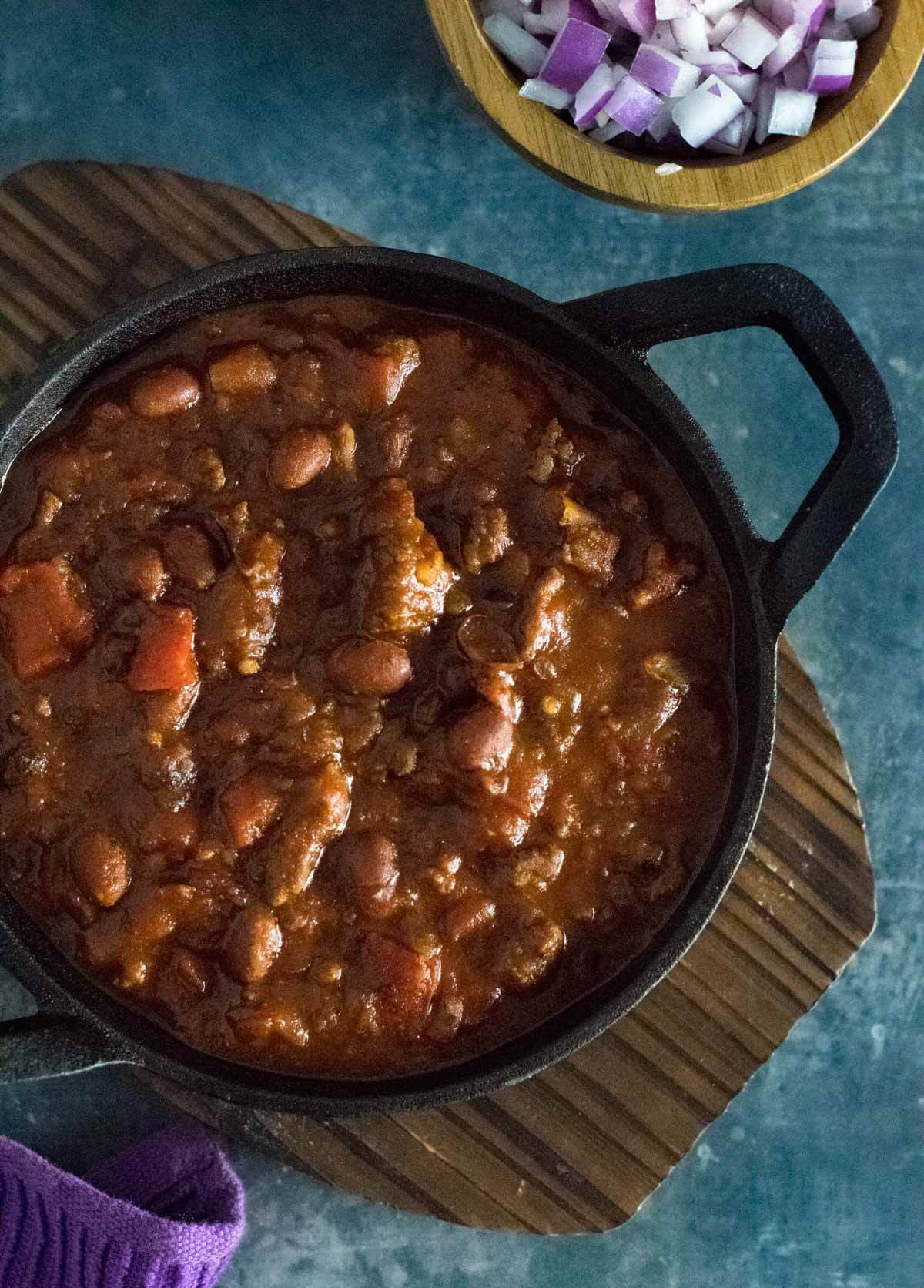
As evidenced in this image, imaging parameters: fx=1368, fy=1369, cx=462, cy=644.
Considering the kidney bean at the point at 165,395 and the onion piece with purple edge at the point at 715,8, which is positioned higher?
the onion piece with purple edge at the point at 715,8

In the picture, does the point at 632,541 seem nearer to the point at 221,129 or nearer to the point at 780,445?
the point at 780,445

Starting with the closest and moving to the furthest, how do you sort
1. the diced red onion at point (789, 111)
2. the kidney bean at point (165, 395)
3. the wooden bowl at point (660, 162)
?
1. the kidney bean at point (165, 395)
2. the wooden bowl at point (660, 162)
3. the diced red onion at point (789, 111)

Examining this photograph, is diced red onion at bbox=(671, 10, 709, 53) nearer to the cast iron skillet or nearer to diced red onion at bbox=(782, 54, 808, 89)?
diced red onion at bbox=(782, 54, 808, 89)

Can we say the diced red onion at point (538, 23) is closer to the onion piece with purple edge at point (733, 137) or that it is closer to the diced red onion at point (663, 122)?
the diced red onion at point (663, 122)

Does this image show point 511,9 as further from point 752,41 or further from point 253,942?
point 253,942

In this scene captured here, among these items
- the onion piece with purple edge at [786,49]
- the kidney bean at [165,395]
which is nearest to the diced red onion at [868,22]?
the onion piece with purple edge at [786,49]
